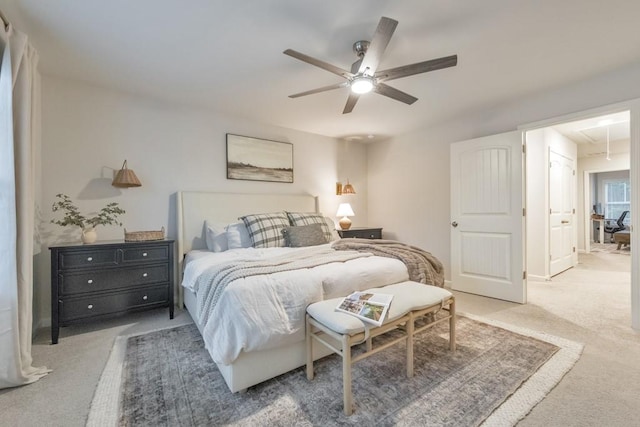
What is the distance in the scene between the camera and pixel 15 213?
5.63 ft

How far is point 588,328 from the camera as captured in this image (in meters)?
2.46

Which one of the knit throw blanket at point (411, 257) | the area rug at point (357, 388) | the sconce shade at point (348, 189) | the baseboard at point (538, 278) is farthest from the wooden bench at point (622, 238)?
the knit throw blanket at point (411, 257)

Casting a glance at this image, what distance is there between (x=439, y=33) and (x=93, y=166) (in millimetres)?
3406

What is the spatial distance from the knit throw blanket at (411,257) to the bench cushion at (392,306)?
0.90 ft

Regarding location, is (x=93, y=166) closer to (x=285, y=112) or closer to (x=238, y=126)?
(x=238, y=126)

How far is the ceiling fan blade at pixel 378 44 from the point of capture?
1.56 metres

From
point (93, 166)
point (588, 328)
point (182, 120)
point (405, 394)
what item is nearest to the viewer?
point (405, 394)

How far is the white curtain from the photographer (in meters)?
1.66

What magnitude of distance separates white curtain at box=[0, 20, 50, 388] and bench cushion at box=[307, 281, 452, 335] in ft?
5.89

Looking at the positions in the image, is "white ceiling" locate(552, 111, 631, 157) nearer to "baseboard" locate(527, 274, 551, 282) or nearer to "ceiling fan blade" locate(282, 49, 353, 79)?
"baseboard" locate(527, 274, 551, 282)

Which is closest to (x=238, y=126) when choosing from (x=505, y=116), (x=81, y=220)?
(x=81, y=220)

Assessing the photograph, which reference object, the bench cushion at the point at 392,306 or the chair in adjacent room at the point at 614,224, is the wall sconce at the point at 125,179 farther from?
the chair in adjacent room at the point at 614,224

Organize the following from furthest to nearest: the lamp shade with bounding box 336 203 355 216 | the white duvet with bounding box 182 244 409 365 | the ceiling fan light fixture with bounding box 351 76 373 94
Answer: the lamp shade with bounding box 336 203 355 216 < the ceiling fan light fixture with bounding box 351 76 373 94 < the white duvet with bounding box 182 244 409 365

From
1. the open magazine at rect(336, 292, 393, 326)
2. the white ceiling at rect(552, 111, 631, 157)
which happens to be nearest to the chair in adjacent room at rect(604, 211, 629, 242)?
the white ceiling at rect(552, 111, 631, 157)
